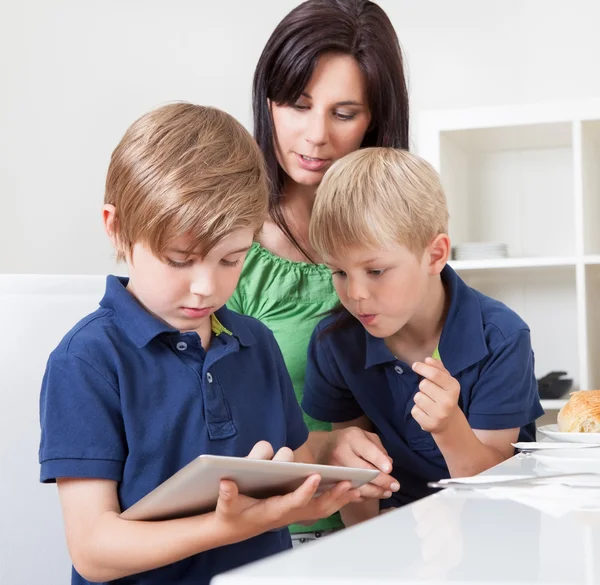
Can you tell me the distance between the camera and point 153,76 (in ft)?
11.5

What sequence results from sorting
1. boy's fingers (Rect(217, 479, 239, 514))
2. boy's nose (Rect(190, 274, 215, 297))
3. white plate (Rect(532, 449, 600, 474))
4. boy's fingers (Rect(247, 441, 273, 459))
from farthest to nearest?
boy's nose (Rect(190, 274, 215, 297)), boy's fingers (Rect(247, 441, 273, 459)), white plate (Rect(532, 449, 600, 474)), boy's fingers (Rect(217, 479, 239, 514))

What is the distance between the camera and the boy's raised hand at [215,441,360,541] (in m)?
0.75

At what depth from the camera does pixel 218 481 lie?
0.70 meters

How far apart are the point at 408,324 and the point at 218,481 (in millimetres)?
802

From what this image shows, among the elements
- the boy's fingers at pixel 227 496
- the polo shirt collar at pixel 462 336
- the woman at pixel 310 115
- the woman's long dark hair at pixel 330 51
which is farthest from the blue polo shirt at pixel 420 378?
the boy's fingers at pixel 227 496

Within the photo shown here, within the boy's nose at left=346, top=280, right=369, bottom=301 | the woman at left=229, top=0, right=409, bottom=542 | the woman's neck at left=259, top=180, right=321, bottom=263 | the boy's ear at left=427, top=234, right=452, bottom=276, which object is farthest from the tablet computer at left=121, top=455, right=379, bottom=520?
the woman's neck at left=259, top=180, right=321, bottom=263

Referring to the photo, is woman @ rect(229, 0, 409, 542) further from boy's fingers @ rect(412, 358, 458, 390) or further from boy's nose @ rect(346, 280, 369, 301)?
boy's fingers @ rect(412, 358, 458, 390)

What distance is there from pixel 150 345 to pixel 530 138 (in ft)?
7.14

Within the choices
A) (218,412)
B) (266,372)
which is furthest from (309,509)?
(266,372)

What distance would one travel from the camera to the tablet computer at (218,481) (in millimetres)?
637

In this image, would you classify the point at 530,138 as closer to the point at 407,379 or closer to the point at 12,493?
the point at 407,379

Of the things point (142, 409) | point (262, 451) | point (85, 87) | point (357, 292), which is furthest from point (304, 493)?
point (85, 87)

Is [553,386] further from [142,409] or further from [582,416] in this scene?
[142,409]

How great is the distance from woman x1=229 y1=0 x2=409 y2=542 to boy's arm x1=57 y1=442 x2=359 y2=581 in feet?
2.22
